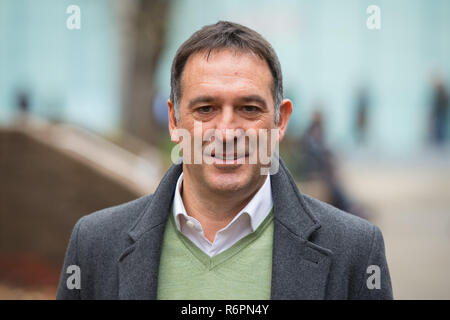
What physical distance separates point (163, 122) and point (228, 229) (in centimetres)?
1345

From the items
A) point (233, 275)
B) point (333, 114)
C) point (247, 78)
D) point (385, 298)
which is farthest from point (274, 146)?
point (333, 114)

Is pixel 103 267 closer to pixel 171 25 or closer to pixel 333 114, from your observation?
pixel 171 25

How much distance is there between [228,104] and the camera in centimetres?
228

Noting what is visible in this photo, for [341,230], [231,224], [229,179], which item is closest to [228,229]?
[231,224]

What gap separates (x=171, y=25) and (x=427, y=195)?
7.30 meters

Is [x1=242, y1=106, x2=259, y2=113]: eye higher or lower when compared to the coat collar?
higher

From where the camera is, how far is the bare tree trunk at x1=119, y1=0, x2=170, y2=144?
13336 mm

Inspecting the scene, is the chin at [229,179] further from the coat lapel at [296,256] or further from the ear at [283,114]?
the ear at [283,114]

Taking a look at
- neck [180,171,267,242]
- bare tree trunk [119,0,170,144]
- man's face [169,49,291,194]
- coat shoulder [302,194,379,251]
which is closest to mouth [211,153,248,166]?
man's face [169,49,291,194]

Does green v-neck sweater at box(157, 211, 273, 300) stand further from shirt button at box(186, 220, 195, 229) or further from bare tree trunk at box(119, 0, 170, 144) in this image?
bare tree trunk at box(119, 0, 170, 144)

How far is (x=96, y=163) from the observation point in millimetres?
7148

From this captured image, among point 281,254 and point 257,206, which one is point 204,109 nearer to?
point 257,206

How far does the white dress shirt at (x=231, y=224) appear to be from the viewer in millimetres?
2383

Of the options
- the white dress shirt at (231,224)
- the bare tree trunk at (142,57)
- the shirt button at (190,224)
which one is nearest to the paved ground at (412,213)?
the white dress shirt at (231,224)
